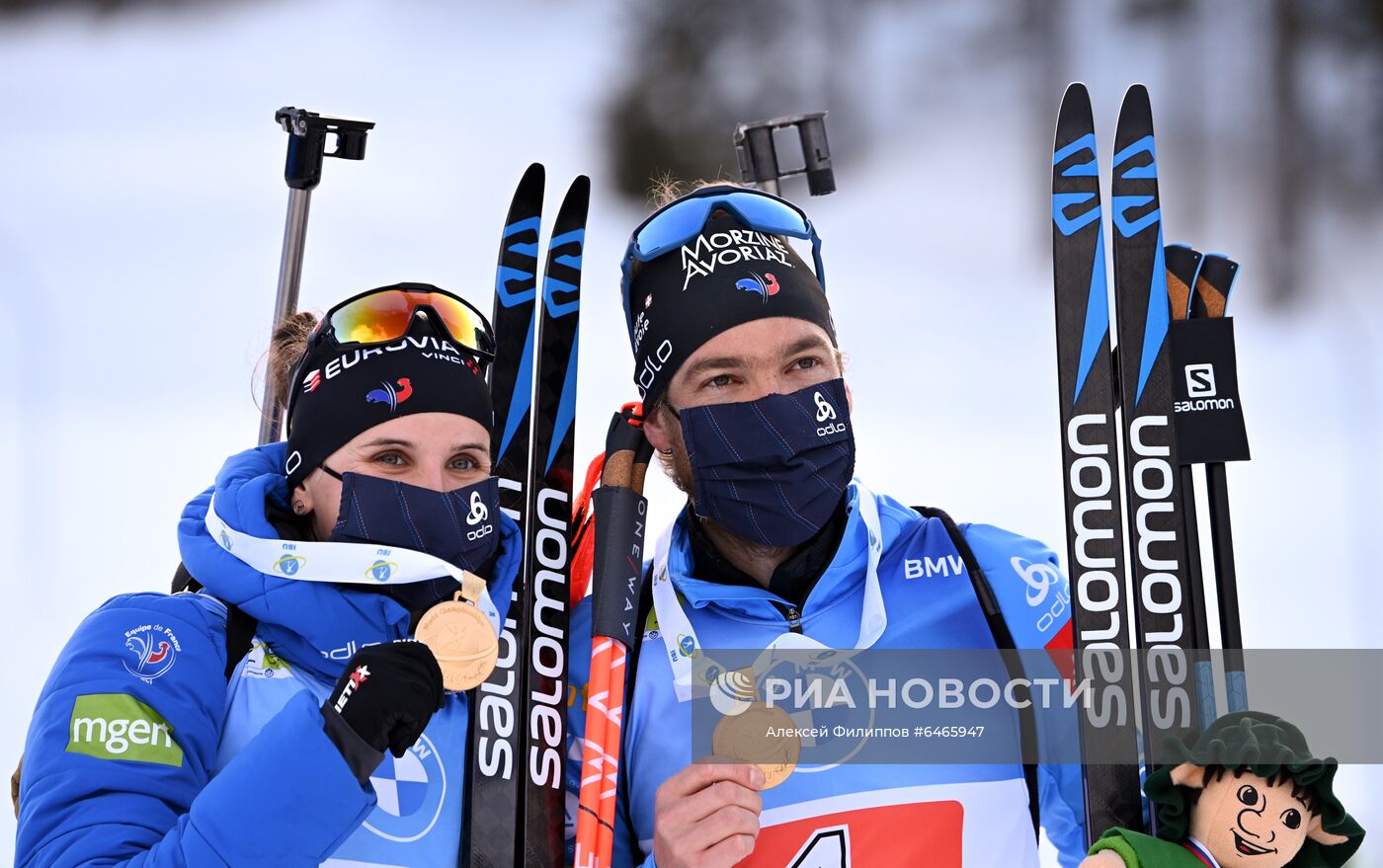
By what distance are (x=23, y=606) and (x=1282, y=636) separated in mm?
5599

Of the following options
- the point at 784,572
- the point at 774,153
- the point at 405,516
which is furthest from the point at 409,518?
the point at 774,153

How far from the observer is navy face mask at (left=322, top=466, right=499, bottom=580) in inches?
87.0

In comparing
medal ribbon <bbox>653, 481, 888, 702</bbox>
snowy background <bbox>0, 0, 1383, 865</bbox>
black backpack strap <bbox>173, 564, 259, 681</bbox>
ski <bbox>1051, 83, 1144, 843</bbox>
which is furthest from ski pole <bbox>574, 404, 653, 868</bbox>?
snowy background <bbox>0, 0, 1383, 865</bbox>

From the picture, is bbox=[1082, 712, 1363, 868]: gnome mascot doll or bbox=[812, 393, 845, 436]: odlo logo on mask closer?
bbox=[1082, 712, 1363, 868]: gnome mascot doll

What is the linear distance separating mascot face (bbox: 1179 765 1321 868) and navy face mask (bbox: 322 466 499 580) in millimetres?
1228

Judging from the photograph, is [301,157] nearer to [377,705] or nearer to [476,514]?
[476,514]

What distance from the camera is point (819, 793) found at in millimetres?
2225

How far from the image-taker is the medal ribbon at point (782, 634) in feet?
7.48

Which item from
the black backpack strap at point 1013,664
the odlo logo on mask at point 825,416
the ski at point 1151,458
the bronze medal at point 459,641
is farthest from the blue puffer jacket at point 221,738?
the ski at point 1151,458

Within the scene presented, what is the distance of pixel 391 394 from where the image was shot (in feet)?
7.57

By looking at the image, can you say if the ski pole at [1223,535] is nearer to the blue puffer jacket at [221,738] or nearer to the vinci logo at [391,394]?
the blue puffer jacket at [221,738]

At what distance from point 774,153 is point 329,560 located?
5.66 ft

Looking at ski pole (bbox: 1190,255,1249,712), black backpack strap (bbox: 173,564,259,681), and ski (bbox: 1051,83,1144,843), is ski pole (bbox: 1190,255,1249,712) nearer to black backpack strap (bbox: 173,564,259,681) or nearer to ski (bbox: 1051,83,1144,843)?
ski (bbox: 1051,83,1144,843)

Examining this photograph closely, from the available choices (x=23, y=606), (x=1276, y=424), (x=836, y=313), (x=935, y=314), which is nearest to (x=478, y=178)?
(x=836, y=313)
